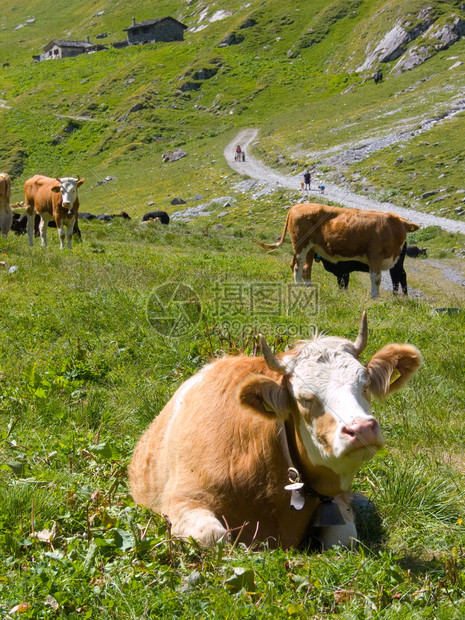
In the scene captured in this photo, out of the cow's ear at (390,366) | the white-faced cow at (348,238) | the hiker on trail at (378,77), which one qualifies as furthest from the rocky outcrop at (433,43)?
the cow's ear at (390,366)

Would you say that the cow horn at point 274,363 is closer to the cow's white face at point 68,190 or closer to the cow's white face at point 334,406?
the cow's white face at point 334,406

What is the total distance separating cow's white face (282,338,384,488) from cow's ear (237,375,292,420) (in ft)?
0.30

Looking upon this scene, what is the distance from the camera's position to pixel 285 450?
430cm

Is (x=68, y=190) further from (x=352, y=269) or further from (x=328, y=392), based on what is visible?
(x=328, y=392)

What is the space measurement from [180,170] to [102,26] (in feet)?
306

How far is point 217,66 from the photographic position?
8988 centimetres

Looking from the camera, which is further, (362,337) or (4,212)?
(4,212)

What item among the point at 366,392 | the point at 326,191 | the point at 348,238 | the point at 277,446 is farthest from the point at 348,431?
the point at 326,191

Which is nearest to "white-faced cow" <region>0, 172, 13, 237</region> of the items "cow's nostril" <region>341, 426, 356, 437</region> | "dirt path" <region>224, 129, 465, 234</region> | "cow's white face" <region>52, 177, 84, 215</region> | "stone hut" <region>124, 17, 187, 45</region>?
"cow's white face" <region>52, 177, 84, 215</region>

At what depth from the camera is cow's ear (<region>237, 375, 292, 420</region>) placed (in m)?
4.12

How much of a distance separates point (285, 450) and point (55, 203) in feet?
53.9

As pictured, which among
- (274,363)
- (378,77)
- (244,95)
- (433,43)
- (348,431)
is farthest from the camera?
(244,95)

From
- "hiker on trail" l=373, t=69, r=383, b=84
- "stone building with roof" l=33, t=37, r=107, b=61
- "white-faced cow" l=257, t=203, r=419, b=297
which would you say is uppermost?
"stone building with roof" l=33, t=37, r=107, b=61

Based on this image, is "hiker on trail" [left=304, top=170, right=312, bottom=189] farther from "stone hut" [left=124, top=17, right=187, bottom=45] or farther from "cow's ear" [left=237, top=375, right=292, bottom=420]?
"stone hut" [left=124, top=17, right=187, bottom=45]
